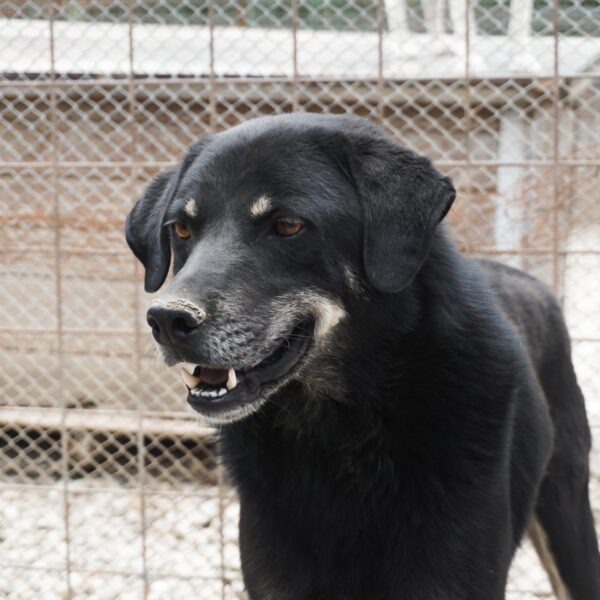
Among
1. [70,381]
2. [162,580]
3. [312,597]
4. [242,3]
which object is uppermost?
[242,3]

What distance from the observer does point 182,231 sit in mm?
2547

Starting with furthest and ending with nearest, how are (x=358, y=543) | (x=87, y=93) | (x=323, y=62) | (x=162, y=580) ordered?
(x=323, y=62) → (x=87, y=93) → (x=162, y=580) → (x=358, y=543)

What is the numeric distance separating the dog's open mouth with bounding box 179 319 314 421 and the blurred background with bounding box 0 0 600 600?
2221 millimetres

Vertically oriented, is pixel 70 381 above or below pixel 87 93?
below

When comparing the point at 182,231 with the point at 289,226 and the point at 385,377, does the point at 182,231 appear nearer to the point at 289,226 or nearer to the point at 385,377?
the point at 289,226

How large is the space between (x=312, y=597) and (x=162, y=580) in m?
2.48

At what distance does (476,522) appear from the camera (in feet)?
7.99

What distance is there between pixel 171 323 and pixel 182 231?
1.52 feet

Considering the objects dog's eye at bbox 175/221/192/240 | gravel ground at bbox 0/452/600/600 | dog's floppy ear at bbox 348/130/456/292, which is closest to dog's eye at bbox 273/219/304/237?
dog's floppy ear at bbox 348/130/456/292

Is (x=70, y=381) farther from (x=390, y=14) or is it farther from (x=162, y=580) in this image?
(x=390, y=14)

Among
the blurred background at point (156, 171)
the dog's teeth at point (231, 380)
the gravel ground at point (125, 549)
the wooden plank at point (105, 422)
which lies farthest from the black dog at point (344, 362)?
the wooden plank at point (105, 422)

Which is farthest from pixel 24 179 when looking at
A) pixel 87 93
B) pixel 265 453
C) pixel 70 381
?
pixel 265 453

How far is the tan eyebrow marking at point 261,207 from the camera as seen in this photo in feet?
7.73

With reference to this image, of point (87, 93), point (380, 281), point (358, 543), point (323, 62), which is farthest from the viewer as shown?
point (323, 62)
